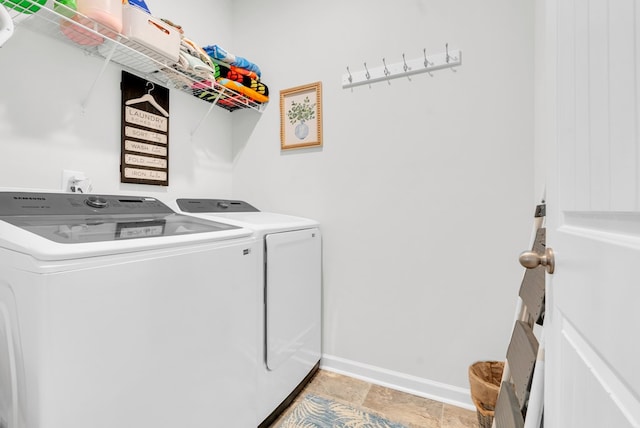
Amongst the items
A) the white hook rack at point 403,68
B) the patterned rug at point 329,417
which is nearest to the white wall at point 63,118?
the white hook rack at point 403,68

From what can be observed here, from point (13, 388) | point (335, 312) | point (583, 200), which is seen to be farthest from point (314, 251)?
point (583, 200)

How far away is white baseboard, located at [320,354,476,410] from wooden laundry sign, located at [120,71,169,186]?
1.64 m

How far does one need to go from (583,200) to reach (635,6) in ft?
0.92

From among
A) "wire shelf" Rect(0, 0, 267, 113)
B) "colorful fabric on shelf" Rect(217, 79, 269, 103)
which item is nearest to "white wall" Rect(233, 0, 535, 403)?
"colorful fabric on shelf" Rect(217, 79, 269, 103)

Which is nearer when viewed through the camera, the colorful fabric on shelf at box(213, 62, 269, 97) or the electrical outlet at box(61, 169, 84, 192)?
the electrical outlet at box(61, 169, 84, 192)

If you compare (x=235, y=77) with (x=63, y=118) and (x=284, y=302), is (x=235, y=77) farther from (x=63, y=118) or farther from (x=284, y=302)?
(x=284, y=302)

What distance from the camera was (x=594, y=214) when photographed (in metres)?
0.46

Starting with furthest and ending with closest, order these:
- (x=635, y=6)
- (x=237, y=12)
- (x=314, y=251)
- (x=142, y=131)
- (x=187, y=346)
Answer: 1. (x=237, y=12)
2. (x=314, y=251)
3. (x=142, y=131)
4. (x=187, y=346)
5. (x=635, y=6)

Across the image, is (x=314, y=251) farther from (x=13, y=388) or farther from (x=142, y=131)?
(x=13, y=388)

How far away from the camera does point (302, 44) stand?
6.82 feet

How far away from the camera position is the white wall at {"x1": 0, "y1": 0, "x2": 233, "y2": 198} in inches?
48.3

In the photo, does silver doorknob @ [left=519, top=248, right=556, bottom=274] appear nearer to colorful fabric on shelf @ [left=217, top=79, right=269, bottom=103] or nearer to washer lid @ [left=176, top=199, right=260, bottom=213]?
washer lid @ [left=176, top=199, right=260, bottom=213]

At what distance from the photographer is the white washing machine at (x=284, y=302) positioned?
1.42m

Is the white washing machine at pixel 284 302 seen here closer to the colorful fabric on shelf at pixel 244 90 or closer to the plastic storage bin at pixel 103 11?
the colorful fabric on shelf at pixel 244 90
